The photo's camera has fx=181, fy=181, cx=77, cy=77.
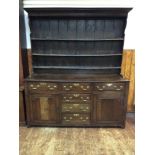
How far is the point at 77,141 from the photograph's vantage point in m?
2.65

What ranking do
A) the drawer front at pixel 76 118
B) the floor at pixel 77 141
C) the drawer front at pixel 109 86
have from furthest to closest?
the drawer front at pixel 76 118 → the drawer front at pixel 109 86 → the floor at pixel 77 141

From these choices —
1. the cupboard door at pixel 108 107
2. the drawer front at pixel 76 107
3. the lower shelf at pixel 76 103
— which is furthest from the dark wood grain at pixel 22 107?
the cupboard door at pixel 108 107

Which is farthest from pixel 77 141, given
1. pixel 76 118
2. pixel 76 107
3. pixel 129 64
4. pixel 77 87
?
pixel 129 64

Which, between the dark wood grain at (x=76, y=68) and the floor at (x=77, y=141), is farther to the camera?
the dark wood grain at (x=76, y=68)

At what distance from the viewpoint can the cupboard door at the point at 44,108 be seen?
285cm

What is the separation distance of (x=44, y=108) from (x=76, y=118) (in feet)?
1.76

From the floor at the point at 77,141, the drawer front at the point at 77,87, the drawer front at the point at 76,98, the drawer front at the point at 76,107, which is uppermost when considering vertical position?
the drawer front at the point at 77,87

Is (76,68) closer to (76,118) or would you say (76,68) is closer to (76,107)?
(76,107)

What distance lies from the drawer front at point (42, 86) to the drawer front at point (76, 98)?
0.20 meters

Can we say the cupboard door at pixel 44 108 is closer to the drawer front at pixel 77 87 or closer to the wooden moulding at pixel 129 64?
the drawer front at pixel 77 87

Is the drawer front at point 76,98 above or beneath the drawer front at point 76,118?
above

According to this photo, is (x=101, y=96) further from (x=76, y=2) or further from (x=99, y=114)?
(x=76, y=2)

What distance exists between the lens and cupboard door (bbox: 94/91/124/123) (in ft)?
9.25
